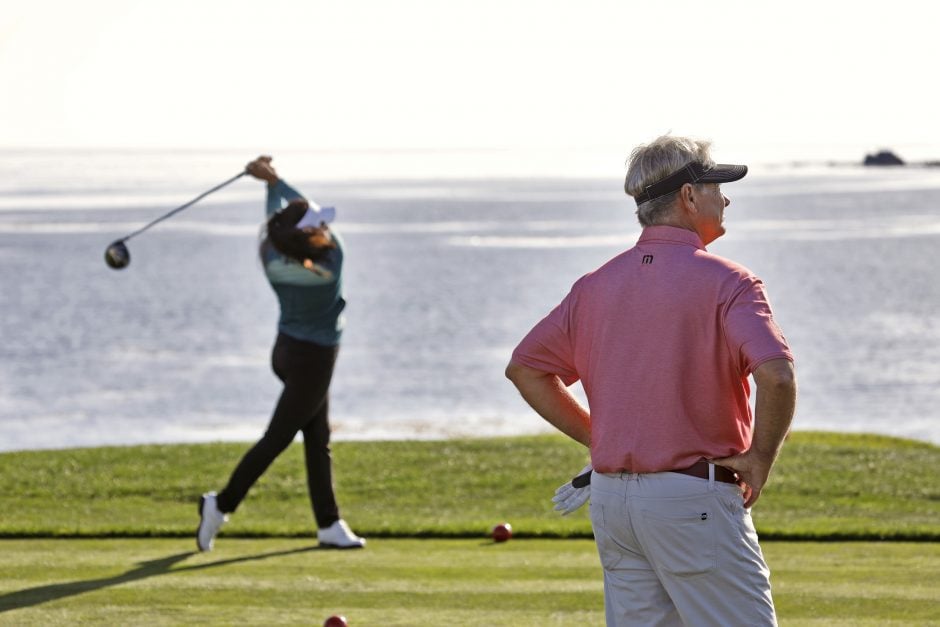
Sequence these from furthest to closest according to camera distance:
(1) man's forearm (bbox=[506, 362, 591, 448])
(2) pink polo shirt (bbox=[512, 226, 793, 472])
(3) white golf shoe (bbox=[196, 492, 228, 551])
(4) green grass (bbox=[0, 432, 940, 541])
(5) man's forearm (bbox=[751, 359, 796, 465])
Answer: (4) green grass (bbox=[0, 432, 940, 541]) → (3) white golf shoe (bbox=[196, 492, 228, 551]) → (1) man's forearm (bbox=[506, 362, 591, 448]) → (2) pink polo shirt (bbox=[512, 226, 793, 472]) → (5) man's forearm (bbox=[751, 359, 796, 465])

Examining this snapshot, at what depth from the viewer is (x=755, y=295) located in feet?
13.5

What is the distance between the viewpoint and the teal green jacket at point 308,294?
8648 millimetres

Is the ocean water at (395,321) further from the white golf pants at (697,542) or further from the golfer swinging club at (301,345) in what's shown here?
the white golf pants at (697,542)

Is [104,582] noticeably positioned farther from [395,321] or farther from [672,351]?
[395,321]

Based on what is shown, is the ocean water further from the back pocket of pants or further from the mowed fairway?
the back pocket of pants

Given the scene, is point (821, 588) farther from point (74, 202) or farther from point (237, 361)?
point (74, 202)

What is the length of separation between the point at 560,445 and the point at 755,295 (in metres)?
10.6

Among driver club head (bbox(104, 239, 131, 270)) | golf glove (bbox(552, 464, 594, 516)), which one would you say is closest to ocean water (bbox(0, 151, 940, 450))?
driver club head (bbox(104, 239, 131, 270))

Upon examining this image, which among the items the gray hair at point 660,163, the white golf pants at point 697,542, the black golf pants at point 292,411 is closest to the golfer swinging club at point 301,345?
the black golf pants at point 292,411

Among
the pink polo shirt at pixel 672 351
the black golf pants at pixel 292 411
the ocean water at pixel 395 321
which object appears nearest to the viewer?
the pink polo shirt at pixel 672 351

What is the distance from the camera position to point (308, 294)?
8.64m

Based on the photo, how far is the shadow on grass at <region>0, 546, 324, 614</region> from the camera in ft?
23.8

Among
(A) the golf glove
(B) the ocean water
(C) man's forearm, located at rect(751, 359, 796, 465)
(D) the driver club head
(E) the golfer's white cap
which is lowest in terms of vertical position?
(B) the ocean water

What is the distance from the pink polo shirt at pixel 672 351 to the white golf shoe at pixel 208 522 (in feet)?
15.1
